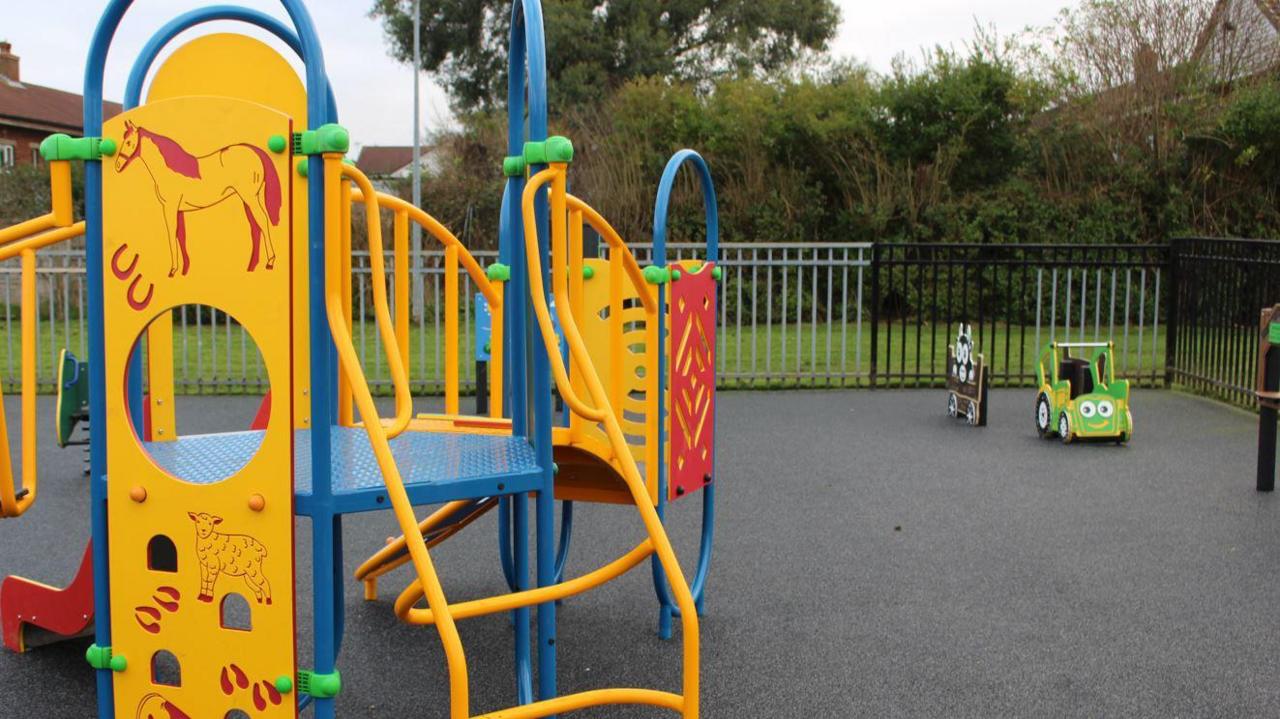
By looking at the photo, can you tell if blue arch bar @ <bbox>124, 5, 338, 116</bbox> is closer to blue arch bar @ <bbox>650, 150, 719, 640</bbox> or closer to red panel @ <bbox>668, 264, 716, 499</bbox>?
blue arch bar @ <bbox>650, 150, 719, 640</bbox>

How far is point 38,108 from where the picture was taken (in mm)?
36531

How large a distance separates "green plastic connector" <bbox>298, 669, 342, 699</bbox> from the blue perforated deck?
37 cm

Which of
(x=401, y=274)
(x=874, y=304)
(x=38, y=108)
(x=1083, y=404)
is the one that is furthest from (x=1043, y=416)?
(x=38, y=108)

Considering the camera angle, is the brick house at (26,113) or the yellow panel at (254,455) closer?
the yellow panel at (254,455)

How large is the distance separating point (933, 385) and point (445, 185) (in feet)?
34.2

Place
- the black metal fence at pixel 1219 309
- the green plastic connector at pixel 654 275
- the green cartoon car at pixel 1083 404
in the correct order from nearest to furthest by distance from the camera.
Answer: the green plastic connector at pixel 654 275
the green cartoon car at pixel 1083 404
the black metal fence at pixel 1219 309

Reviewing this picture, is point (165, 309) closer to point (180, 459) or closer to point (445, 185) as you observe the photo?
point (180, 459)

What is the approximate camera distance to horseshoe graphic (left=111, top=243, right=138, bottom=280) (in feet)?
8.72

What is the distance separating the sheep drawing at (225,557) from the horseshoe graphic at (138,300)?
0.49 m

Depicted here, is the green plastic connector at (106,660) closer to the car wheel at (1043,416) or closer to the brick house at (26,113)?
the car wheel at (1043,416)

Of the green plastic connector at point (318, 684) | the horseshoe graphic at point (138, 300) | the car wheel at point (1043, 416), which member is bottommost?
the green plastic connector at point (318, 684)

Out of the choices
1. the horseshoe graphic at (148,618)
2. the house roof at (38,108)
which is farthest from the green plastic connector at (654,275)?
the house roof at (38,108)

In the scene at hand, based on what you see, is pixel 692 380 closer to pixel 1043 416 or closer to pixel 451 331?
pixel 451 331

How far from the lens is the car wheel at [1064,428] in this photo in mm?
7816
